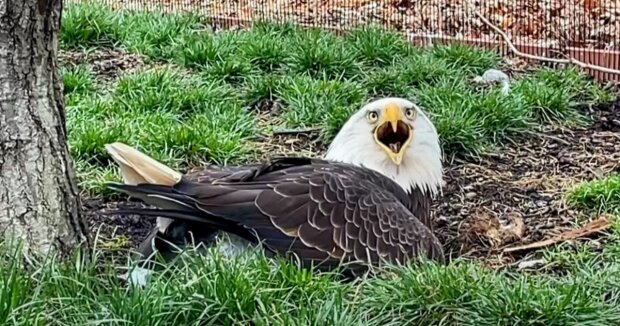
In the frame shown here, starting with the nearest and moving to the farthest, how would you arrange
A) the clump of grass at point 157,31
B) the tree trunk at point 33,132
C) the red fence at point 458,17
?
the tree trunk at point 33,132 < the clump of grass at point 157,31 < the red fence at point 458,17

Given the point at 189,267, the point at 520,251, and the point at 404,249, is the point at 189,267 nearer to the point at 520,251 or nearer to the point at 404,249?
the point at 404,249

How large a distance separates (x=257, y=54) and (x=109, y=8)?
1.88 m

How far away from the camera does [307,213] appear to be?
3873mm

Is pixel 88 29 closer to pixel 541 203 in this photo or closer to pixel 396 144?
pixel 396 144

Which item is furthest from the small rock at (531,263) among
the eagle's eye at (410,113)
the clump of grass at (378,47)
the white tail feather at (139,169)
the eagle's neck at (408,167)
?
the clump of grass at (378,47)

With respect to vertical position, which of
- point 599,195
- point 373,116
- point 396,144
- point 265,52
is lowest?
point 599,195

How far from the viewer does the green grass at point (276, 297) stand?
310 centimetres

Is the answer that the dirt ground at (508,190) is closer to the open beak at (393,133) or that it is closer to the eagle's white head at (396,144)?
the eagle's white head at (396,144)

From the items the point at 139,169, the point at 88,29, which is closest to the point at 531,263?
the point at 139,169

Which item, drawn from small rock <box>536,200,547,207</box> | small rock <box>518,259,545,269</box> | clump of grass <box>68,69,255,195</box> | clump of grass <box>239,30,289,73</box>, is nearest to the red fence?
clump of grass <box>239,30,289,73</box>

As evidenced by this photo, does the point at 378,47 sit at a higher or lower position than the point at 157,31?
lower

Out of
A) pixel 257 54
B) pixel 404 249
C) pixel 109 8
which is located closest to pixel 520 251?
pixel 404 249

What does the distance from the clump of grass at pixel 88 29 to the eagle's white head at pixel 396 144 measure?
11.3 feet

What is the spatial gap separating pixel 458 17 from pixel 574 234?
14.7 feet
